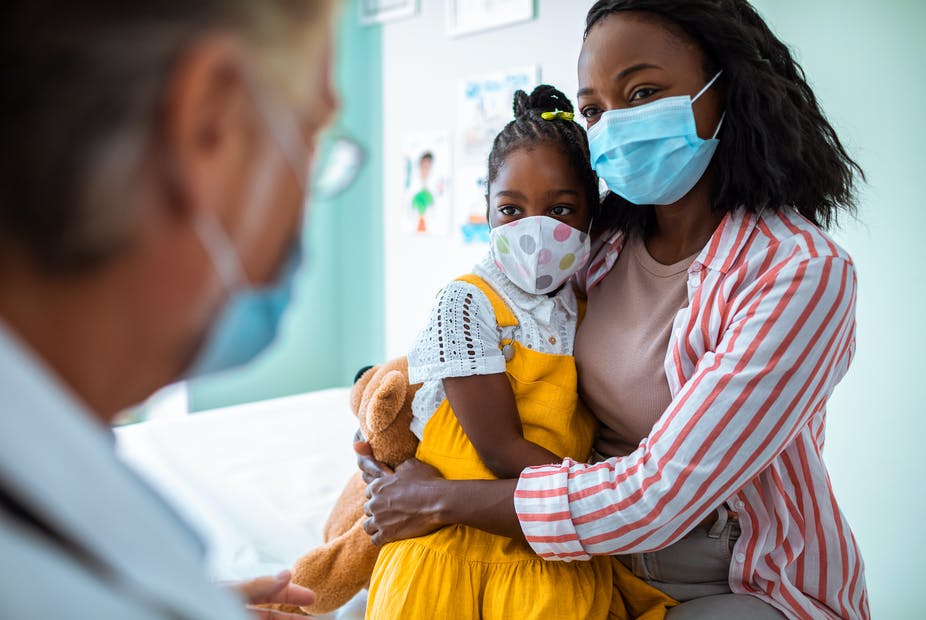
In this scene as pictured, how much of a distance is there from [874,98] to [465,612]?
1.89m

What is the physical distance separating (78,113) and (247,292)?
0.15 metres

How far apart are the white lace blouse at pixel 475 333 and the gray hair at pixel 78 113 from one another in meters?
0.83

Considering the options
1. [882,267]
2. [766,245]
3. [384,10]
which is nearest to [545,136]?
[766,245]

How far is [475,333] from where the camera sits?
1.22 m

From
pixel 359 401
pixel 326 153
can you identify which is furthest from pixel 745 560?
pixel 326 153

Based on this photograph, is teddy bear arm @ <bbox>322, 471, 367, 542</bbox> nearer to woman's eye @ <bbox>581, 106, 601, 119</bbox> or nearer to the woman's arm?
the woman's arm

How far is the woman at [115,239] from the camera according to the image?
1.20 feet

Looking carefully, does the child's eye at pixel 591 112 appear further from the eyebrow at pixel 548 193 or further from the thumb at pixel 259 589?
the thumb at pixel 259 589

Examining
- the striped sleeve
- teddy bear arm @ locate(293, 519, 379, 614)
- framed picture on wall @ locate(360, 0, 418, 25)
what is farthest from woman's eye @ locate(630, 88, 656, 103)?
framed picture on wall @ locate(360, 0, 418, 25)

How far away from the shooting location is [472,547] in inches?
46.8

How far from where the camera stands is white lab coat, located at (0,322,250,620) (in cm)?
34

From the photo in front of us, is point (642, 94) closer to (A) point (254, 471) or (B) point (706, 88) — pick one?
(B) point (706, 88)

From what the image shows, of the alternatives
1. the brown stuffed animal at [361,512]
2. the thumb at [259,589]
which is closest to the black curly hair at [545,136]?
the brown stuffed animal at [361,512]

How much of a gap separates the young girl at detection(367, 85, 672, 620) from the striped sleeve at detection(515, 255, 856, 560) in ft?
0.45
